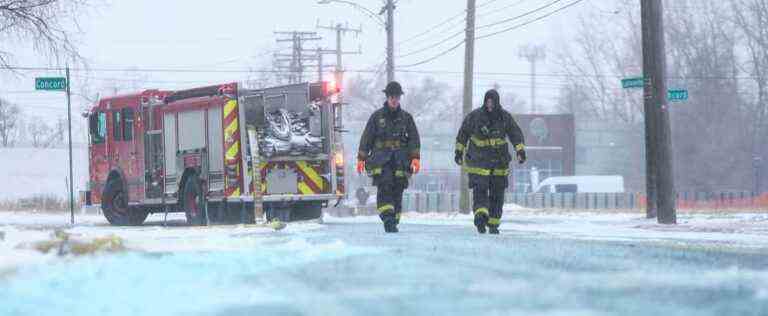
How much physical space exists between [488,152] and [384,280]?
21.7ft

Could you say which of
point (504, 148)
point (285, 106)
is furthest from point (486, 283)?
point (285, 106)

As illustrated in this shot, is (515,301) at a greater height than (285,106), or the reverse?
(285,106)

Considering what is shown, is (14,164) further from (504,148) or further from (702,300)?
(702,300)

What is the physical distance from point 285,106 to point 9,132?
7701 cm

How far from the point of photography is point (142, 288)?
20.9 ft

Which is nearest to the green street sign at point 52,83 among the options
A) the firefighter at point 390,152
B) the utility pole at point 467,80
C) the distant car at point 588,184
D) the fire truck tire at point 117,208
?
the fire truck tire at point 117,208

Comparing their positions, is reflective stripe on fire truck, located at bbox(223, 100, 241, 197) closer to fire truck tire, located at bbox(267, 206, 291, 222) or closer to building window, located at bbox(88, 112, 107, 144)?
fire truck tire, located at bbox(267, 206, 291, 222)

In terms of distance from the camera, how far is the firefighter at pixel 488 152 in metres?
13.1

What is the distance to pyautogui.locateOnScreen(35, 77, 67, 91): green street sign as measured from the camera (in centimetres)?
2189

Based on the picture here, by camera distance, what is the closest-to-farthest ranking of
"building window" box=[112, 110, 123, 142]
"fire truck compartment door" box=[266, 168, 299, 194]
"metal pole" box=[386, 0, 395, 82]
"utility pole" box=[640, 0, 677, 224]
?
1. "fire truck compartment door" box=[266, 168, 299, 194]
2. "utility pole" box=[640, 0, 677, 224]
3. "building window" box=[112, 110, 123, 142]
4. "metal pole" box=[386, 0, 395, 82]

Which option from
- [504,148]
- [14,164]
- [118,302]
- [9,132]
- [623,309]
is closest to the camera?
[623,309]

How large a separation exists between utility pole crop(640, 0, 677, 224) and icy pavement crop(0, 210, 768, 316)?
35.9 feet

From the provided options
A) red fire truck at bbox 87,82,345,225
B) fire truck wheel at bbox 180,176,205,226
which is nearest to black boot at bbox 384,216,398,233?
red fire truck at bbox 87,82,345,225

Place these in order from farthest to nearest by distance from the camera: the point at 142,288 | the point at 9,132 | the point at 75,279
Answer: the point at 9,132, the point at 75,279, the point at 142,288
